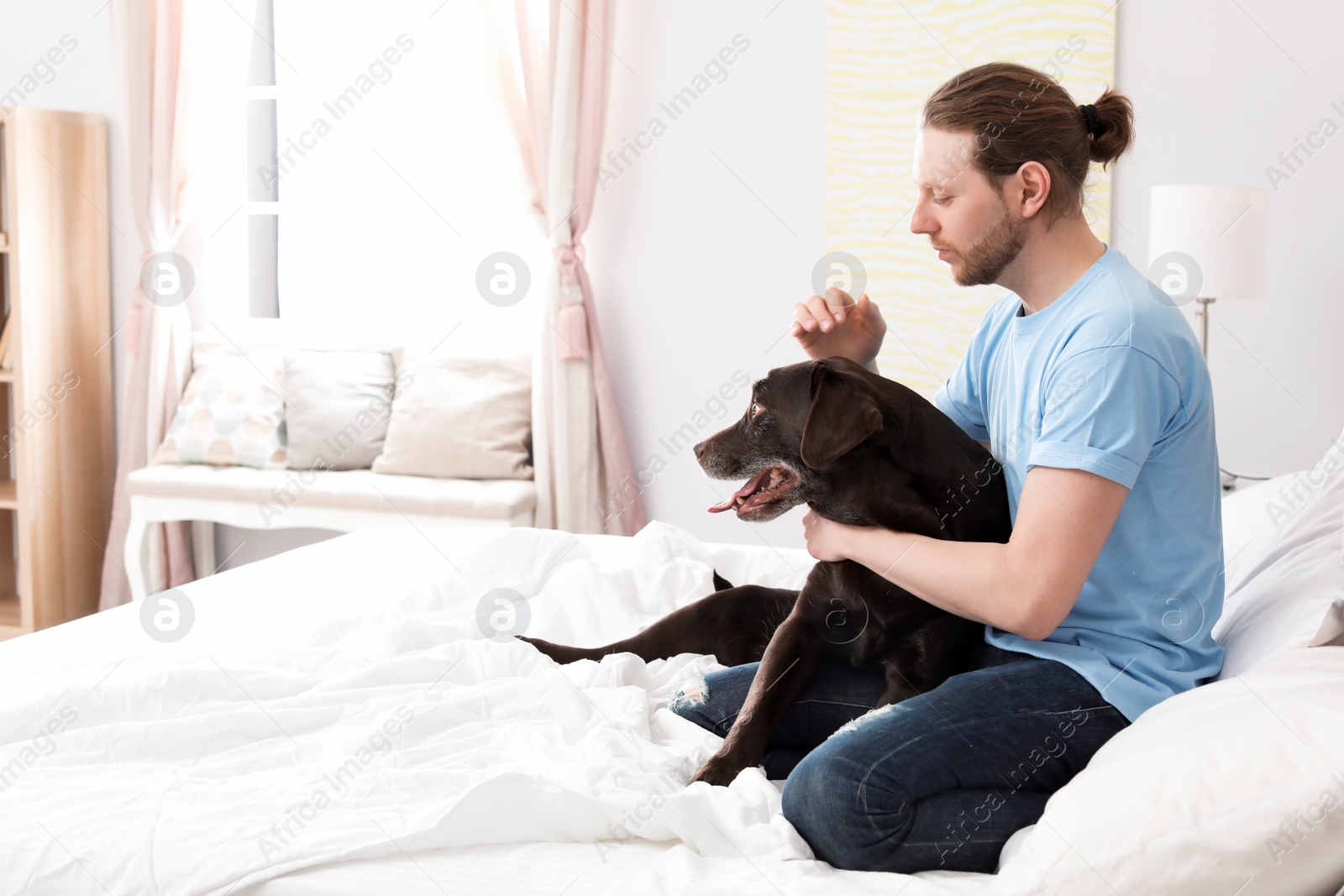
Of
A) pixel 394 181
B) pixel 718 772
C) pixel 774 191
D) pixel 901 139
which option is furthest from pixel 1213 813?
pixel 394 181

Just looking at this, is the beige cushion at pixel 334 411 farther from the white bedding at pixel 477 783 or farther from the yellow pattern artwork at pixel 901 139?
the white bedding at pixel 477 783

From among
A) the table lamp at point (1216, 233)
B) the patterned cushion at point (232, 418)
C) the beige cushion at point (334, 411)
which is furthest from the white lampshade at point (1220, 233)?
the patterned cushion at point (232, 418)

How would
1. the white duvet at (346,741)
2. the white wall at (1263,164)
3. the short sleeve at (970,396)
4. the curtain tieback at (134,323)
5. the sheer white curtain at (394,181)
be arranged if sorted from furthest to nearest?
the curtain tieback at (134,323) < the sheer white curtain at (394,181) < the white wall at (1263,164) < the short sleeve at (970,396) < the white duvet at (346,741)

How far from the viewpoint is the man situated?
3.90 ft

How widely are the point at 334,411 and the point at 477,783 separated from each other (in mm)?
2865

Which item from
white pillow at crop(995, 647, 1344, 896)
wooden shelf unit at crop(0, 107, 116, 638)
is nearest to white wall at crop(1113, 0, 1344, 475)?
white pillow at crop(995, 647, 1344, 896)

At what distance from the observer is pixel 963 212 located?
1.40 meters

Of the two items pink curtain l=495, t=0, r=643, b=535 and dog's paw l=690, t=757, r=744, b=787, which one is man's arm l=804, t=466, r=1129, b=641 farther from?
pink curtain l=495, t=0, r=643, b=535

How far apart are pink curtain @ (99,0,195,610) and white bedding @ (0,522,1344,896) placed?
2424mm

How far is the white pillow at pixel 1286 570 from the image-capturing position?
1314mm

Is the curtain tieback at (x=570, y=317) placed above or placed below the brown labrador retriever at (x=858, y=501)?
above

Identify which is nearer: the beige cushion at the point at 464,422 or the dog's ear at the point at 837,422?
the dog's ear at the point at 837,422

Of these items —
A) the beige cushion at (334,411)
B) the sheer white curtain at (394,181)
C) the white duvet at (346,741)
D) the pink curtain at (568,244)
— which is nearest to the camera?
the white duvet at (346,741)

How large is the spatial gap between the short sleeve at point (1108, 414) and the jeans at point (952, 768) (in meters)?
0.26
